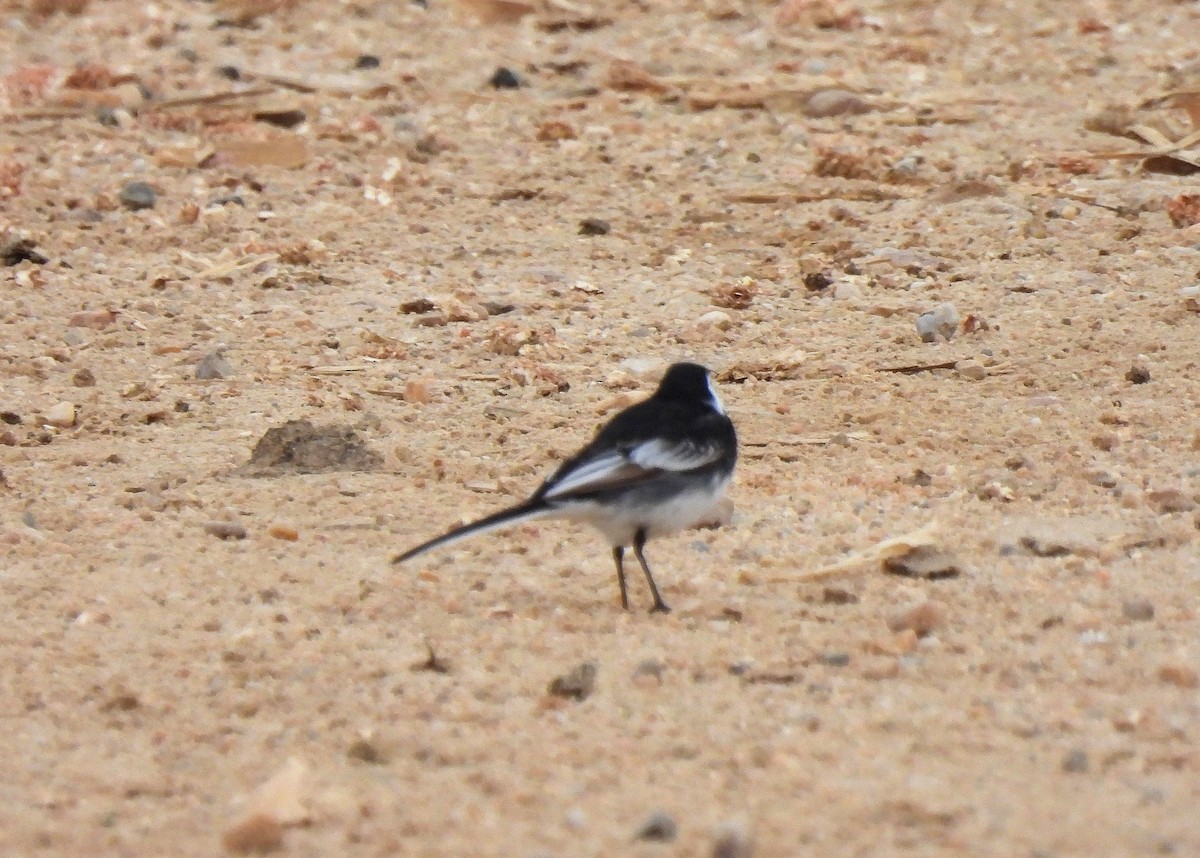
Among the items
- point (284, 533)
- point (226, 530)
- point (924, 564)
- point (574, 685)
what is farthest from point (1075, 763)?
point (226, 530)

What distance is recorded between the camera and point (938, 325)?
838 centimetres

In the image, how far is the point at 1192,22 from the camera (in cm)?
1320

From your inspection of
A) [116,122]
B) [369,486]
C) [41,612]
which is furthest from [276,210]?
[41,612]

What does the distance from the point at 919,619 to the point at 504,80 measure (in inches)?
296

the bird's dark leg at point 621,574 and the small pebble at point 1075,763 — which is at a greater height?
the small pebble at point 1075,763

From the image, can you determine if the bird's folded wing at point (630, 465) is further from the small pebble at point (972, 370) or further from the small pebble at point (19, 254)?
the small pebble at point (19, 254)

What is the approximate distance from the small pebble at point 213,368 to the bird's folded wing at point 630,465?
107 inches

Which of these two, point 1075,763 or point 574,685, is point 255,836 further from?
point 1075,763

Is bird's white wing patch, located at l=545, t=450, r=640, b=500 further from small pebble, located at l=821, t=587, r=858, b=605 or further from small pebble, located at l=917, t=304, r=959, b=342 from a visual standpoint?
small pebble, located at l=917, t=304, r=959, b=342

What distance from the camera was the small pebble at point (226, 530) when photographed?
6.55 meters

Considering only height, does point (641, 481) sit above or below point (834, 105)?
above

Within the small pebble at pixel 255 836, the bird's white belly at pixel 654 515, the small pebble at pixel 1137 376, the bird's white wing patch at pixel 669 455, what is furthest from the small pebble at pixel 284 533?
the small pebble at pixel 1137 376

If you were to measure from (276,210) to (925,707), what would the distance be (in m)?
6.25

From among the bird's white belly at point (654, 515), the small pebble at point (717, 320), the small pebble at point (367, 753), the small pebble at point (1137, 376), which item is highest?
the small pebble at point (367, 753)
